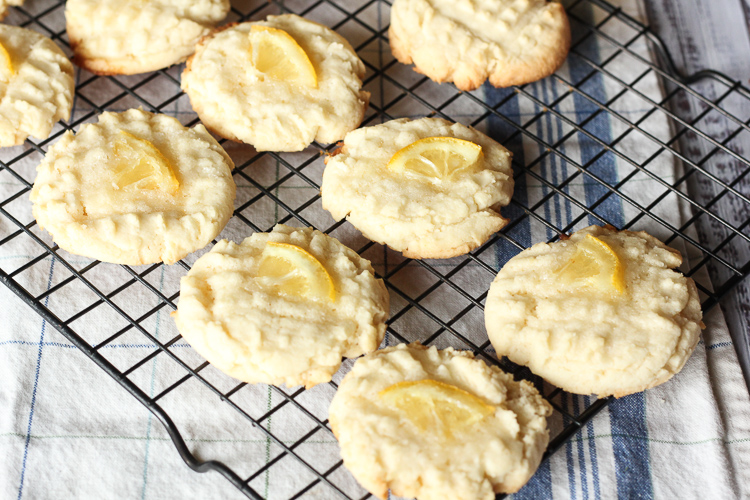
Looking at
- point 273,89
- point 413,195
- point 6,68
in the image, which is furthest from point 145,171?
point 413,195

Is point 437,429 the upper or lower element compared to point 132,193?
lower

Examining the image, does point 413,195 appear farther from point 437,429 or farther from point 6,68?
point 6,68

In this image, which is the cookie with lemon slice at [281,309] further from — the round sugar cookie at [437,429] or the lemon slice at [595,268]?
the lemon slice at [595,268]

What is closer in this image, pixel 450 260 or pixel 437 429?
pixel 437 429

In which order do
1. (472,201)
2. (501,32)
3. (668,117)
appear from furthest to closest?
(668,117), (501,32), (472,201)

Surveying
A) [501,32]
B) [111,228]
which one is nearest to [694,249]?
[501,32]

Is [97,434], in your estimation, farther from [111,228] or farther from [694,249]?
[694,249]

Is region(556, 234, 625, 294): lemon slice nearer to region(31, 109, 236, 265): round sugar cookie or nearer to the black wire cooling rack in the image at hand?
the black wire cooling rack
